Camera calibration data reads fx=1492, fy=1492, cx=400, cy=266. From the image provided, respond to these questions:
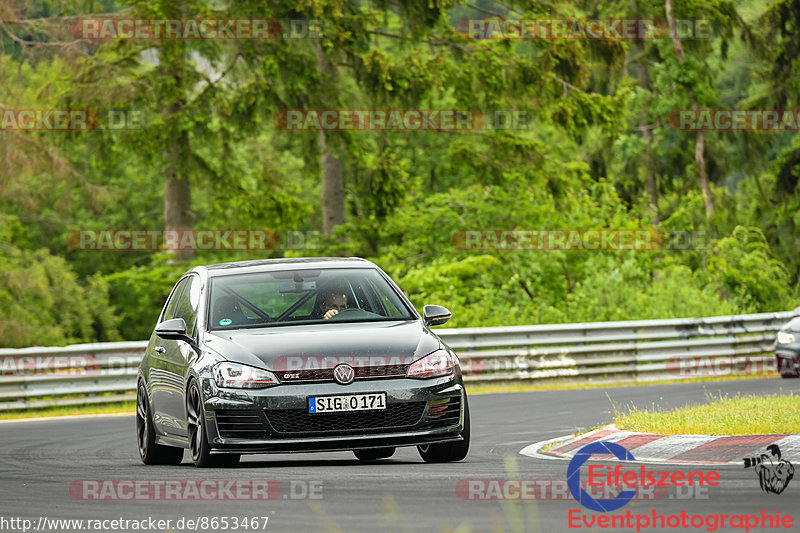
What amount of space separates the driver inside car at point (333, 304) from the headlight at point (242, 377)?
124 centimetres

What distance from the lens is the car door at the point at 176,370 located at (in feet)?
37.2

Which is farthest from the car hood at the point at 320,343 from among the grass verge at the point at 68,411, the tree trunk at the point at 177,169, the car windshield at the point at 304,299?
the tree trunk at the point at 177,169

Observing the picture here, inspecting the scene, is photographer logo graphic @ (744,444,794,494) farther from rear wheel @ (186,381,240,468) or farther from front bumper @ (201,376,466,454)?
rear wheel @ (186,381,240,468)

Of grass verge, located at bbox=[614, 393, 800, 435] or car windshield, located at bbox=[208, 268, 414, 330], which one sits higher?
car windshield, located at bbox=[208, 268, 414, 330]

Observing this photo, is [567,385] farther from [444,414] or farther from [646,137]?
[646,137]

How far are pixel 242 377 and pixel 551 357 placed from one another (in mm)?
12999

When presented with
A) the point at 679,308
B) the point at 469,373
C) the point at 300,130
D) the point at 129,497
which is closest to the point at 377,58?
the point at 300,130

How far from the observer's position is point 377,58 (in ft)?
113

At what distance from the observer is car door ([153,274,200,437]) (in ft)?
37.2

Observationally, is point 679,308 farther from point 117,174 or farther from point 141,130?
point 117,174

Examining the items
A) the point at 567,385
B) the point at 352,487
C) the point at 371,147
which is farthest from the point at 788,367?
the point at 371,147

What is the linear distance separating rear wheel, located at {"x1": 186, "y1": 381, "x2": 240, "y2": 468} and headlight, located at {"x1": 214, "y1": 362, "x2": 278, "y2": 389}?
10.3 inches

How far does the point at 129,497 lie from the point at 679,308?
19.1m

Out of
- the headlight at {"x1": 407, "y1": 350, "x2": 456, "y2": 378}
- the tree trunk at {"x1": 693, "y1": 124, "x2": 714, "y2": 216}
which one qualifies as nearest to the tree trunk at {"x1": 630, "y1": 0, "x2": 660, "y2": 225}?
the tree trunk at {"x1": 693, "y1": 124, "x2": 714, "y2": 216}
